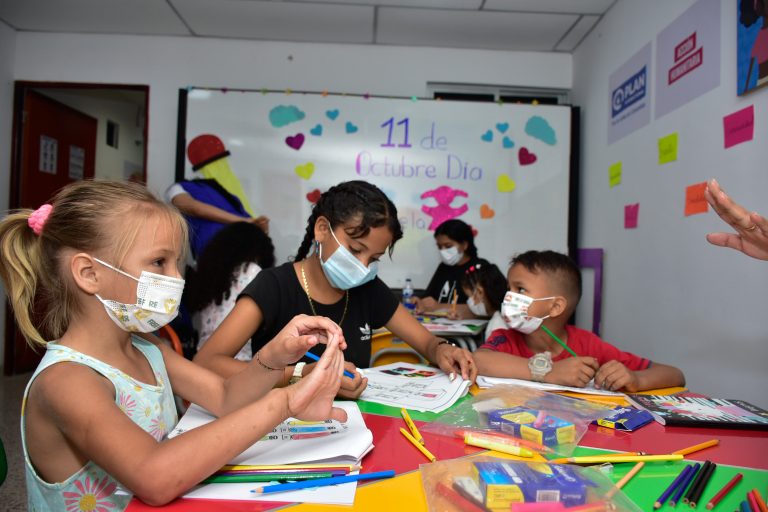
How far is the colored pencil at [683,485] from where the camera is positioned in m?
0.63

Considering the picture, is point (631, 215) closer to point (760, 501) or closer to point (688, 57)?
point (688, 57)

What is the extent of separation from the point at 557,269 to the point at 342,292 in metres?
0.70

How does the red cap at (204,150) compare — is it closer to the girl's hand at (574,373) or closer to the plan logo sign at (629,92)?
the plan logo sign at (629,92)

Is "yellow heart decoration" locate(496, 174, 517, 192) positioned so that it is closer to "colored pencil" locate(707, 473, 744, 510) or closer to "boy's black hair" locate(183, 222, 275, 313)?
"boy's black hair" locate(183, 222, 275, 313)

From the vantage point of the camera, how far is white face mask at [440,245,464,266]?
124 inches

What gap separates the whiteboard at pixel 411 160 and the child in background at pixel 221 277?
4.22ft

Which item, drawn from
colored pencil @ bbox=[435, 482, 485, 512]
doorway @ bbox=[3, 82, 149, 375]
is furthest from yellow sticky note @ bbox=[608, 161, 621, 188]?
doorway @ bbox=[3, 82, 149, 375]

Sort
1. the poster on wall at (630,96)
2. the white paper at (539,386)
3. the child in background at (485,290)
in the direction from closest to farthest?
1. the white paper at (539,386)
2. the poster on wall at (630,96)
3. the child in background at (485,290)

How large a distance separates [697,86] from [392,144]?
1.90 metres

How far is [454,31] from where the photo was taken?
3.39 metres

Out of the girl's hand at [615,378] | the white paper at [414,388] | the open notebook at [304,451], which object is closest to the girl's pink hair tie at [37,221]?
the open notebook at [304,451]

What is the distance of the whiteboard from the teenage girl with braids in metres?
2.00

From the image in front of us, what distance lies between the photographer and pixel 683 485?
0.67 meters

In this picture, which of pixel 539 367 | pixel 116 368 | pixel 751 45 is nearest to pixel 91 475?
pixel 116 368
